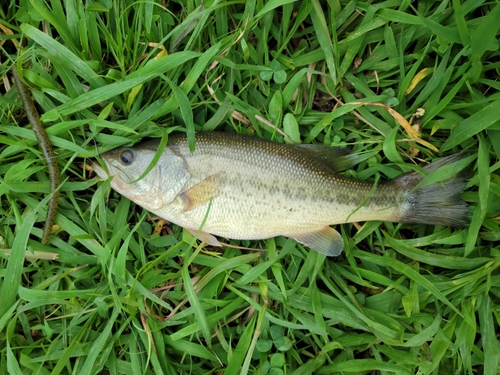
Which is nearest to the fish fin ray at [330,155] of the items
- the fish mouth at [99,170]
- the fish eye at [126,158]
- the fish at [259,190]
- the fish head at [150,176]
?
the fish at [259,190]

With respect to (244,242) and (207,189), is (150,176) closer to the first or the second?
(207,189)

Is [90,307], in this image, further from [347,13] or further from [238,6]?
[347,13]

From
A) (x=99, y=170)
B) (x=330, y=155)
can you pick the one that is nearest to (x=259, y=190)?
(x=330, y=155)

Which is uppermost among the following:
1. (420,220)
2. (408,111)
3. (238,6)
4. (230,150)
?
(238,6)

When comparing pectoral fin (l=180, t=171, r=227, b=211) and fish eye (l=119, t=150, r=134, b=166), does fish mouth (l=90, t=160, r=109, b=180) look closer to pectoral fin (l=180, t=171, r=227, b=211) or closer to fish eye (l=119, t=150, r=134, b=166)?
fish eye (l=119, t=150, r=134, b=166)

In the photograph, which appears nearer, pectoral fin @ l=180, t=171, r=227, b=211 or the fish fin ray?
pectoral fin @ l=180, t=171, r=227, b=211

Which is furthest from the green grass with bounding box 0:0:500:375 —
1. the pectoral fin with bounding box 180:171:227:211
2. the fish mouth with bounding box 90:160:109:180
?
the pectoral fin with bounding box 180:171:227:211

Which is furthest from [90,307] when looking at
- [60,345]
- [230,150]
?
[230,150]
